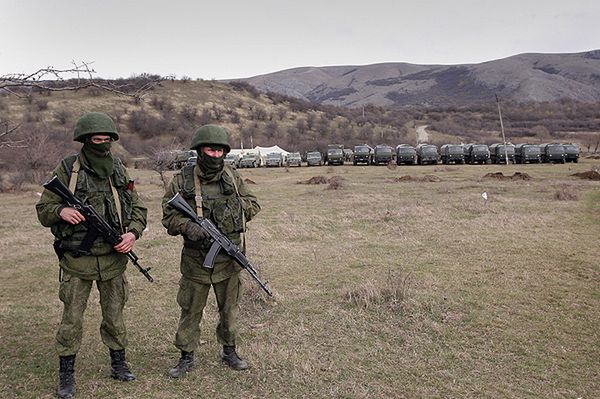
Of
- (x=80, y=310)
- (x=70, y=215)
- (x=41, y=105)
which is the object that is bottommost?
(x=80, y=310)

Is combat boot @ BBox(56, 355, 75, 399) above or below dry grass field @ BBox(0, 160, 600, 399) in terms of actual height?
above

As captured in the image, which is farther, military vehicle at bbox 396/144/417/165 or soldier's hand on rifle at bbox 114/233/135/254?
military vehicle at bbox 396/144/417/165

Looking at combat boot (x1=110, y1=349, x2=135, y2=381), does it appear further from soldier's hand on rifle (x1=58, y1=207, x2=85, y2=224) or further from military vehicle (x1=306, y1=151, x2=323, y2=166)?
military vehicle (x1=306, y1=151, x2=323, y2=166)

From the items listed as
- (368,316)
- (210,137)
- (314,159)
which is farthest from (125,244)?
(314,159)

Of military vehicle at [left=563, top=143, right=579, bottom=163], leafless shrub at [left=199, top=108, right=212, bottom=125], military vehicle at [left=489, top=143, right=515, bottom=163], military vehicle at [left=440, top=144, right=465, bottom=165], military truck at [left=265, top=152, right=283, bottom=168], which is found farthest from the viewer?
leafless shrub at [left=199, top=108, right=212, bottom=125]

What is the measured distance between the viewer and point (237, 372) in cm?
389

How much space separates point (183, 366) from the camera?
3.77 metres

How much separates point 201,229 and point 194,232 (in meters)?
0.05

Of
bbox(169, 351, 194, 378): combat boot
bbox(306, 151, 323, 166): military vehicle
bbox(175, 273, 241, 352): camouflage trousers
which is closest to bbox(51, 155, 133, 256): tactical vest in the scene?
bbox(175, 273, 241, 352): camouflage trousers

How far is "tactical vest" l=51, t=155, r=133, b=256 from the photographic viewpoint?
334 centimetres

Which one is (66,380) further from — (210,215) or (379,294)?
(379,294)

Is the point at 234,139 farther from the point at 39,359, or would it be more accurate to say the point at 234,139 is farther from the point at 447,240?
the point at 39,359

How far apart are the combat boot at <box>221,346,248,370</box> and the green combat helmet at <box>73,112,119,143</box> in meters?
1.85

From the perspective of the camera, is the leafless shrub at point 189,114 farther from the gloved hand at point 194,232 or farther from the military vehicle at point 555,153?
the gloved hand at point 194,232
